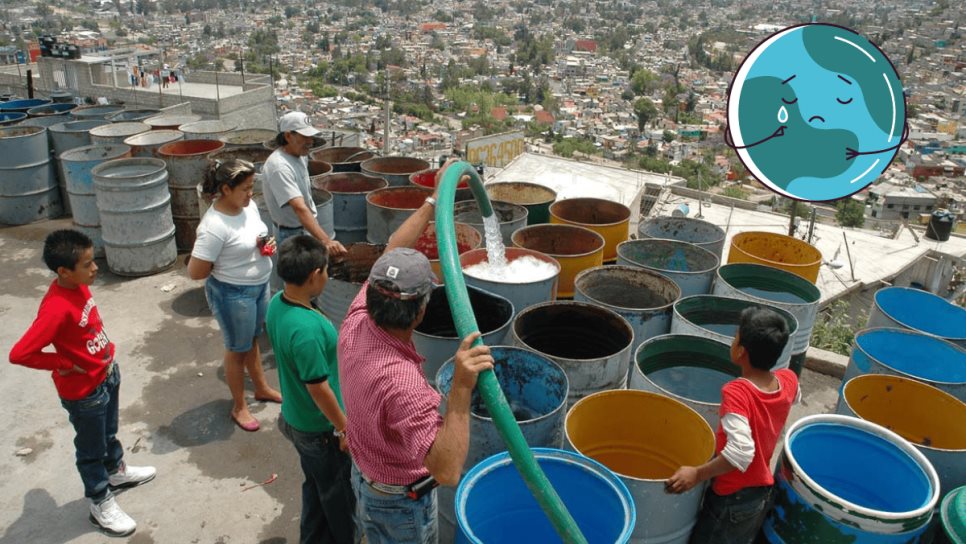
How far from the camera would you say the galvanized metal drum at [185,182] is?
621 cm

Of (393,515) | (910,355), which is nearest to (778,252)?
(910,355)

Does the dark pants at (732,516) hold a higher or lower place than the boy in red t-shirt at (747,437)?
lower

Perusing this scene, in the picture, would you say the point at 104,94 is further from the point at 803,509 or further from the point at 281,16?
the point at 281,16

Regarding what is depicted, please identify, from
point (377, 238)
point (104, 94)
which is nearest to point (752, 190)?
point (104, 94)

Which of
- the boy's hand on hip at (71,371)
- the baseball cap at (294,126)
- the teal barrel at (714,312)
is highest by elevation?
the baseball cap at (294,126)

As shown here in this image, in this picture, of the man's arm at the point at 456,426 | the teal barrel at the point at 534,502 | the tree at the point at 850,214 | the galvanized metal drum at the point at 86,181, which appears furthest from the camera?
the tree at the point at 850,214

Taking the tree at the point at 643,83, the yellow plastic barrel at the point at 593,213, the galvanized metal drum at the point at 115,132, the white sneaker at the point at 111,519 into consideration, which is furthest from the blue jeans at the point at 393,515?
the tree at the point at 643,83

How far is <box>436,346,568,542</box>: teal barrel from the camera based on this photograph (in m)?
2.64

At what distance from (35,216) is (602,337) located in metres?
6.90

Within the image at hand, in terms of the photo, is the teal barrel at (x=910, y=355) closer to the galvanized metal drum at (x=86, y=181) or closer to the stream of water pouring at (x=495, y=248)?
the stream of water pouring at (x=495, y=248)

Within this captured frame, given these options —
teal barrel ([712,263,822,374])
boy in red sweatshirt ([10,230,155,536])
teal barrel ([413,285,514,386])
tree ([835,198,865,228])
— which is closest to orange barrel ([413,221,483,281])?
teal barrel ([413,285,514,386])

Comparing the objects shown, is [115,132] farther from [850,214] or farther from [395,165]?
[850,214]

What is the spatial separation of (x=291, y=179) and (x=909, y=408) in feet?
12.7

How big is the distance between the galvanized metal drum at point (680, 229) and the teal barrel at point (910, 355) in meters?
1.48
